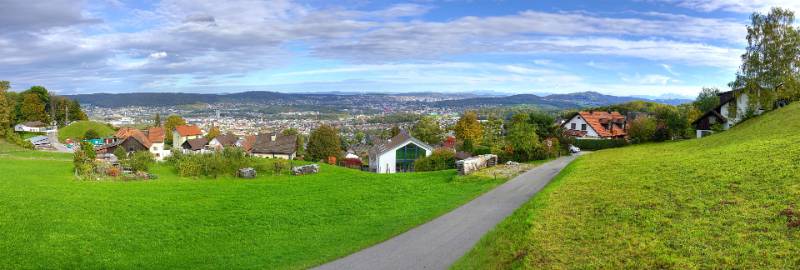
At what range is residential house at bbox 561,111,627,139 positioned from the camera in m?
59.4

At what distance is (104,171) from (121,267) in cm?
2000

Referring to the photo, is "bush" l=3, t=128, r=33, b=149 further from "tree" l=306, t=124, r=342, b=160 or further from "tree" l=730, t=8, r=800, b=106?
"tree" l=730, t=8, r=800, b=106

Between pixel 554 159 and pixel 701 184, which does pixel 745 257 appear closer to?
pixel 701 184

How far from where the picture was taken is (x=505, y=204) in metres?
18.6

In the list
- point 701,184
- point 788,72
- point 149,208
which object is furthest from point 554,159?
point 149,208

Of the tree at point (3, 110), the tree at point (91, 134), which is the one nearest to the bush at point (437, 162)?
the tree at point (3, 110)

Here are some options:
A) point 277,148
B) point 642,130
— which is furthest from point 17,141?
point 642,130

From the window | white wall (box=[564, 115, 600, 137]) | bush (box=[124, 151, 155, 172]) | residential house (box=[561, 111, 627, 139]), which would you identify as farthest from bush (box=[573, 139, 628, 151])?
bush (box=[124, 151, 155, 172])

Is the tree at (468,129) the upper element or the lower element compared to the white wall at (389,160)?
upper

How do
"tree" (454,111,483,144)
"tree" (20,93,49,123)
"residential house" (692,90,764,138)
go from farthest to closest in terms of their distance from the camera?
"tree" (20,93,49,123)
"tree" (454,111,483,144)
"residential house" (692,90,764,138)

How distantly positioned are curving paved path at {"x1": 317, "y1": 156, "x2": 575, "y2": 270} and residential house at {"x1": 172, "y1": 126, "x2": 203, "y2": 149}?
2939 inches

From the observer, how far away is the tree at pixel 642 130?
44469 millimetres

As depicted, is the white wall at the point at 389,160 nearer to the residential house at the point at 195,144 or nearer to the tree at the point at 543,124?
the tree at the point at 543,124

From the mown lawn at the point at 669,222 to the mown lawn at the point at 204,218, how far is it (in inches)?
195
